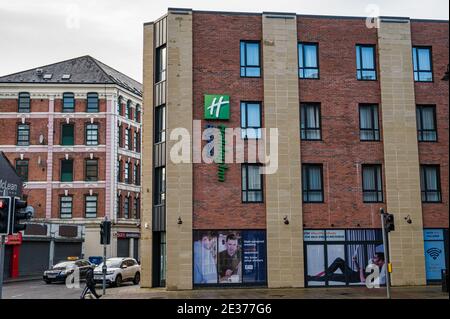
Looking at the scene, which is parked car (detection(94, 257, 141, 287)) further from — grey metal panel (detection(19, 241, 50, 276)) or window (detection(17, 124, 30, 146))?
window (detection(17, 124, 30, 146))

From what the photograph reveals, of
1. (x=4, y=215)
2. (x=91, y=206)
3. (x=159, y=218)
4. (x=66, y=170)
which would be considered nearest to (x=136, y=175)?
(x=91, y=206)

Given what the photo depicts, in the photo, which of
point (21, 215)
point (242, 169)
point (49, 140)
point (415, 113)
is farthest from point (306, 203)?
point (49, 140)

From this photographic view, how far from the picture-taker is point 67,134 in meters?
52.1

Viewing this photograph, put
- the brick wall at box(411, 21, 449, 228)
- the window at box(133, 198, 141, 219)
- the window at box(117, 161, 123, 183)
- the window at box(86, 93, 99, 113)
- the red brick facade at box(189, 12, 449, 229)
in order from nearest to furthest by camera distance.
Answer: the red brick facade at box(189, 12, 449, 229)
the brick wall at box(411, 21, 449, 228)
the window at box(86, 93, 99, 113)
the window at box(117, 161, 123, 183)
the window at box(133, 198, 141, 219)

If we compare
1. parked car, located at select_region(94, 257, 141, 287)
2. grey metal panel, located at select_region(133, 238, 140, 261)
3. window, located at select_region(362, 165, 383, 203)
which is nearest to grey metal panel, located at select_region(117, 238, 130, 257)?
grey metal panel, located at select_region(133, 238, 140, 261)

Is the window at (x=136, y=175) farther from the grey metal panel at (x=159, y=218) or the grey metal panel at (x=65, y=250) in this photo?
the grey metal panel at (x=159, y=218)

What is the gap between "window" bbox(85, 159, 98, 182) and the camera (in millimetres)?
51875

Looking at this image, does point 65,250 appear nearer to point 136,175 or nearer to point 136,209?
point 136,209

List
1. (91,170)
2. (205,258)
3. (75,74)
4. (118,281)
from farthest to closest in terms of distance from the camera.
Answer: (75,74)
(91,170)
(118,281)
(205,258)

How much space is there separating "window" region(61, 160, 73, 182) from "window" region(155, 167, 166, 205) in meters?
24.7

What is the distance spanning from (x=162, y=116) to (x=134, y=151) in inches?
1105

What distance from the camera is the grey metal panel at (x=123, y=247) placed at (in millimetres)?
53381

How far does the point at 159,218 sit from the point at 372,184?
1039cm

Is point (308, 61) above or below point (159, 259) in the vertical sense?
above
